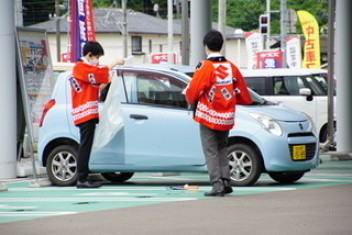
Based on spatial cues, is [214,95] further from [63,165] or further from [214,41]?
[63,165]

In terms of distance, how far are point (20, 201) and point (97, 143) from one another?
1832 millimetres

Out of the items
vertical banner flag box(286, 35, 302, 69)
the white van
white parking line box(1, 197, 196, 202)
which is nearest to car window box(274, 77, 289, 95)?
the white van

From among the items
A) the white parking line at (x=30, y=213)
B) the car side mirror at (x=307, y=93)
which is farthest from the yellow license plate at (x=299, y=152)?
the car side mirror at (x=307, y=93)

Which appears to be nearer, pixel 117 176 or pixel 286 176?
pixel 286 176

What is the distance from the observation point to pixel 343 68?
20.5 m

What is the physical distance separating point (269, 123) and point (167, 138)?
1.30 metres

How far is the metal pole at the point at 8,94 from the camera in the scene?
1446 centimetres

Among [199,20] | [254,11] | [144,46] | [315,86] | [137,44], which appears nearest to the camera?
[199,20]

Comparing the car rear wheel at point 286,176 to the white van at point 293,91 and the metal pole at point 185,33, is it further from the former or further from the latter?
the white van at point 293,91

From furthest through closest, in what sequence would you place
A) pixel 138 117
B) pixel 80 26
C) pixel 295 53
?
pixel 295 53, pixel 80 26, pixel 138 117

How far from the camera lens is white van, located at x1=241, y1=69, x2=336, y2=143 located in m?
23.4

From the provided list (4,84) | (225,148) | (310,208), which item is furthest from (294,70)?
(310,208)

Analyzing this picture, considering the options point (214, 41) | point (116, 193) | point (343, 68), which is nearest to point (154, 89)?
point (116, 193)

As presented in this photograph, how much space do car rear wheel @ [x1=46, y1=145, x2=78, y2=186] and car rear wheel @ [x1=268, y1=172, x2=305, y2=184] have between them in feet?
8.52
